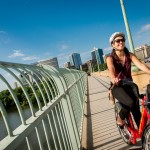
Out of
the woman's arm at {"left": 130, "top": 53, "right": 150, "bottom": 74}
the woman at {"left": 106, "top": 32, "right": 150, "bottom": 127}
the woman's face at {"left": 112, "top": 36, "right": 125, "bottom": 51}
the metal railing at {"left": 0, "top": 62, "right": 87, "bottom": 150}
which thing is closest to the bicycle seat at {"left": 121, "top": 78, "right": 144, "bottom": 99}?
the woman at {"left": 106, "top": 32, "right": 150, "bottom": 127}

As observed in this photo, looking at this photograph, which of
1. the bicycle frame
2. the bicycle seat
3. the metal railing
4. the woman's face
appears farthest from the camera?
the woman's face

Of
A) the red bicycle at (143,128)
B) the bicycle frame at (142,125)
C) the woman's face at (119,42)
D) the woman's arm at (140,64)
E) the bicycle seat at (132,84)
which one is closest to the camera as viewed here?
the red bicycle at (143,128)

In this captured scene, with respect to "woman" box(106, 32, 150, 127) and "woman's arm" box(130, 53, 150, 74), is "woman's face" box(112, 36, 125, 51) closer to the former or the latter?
"woman" box(106, 32, 150, 127)

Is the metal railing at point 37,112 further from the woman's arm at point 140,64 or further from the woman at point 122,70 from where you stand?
the woman's arm at point 140,64

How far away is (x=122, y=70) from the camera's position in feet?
14.6

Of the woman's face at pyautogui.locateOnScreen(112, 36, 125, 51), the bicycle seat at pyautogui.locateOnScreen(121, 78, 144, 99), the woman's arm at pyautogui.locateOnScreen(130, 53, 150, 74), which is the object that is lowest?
the bicycle seat at pyautogui.locateOnScreen(121, 78, 144, 99)

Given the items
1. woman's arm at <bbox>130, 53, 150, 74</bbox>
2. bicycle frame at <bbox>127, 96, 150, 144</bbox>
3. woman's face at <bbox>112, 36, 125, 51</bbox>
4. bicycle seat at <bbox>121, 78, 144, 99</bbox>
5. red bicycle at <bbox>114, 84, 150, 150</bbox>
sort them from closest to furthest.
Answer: red bicycle at <bbox>114, 84, 150, 150</bbox> → bicycle frame at <bbox>127, 96, 150, 144</bbox> → bicycle seat at <bbox>121, 78, 144, 99</bbox> → woman's arm at <bbox>130, 53, 150, 74</bbox> → woman's face at <bbox>112, 36, 125, 51</bbox>

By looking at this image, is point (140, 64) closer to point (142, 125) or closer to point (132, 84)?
point (132, 84)

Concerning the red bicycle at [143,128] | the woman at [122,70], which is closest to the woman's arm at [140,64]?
the woman at [122,70]

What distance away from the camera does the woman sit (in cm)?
421

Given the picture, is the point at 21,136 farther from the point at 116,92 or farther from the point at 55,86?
the point at 55,86

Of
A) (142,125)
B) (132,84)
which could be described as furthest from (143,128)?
(132,84)

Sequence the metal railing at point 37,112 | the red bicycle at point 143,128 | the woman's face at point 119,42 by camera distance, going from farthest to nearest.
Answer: the woman's face at point 119,42 < the red bicycle at point 143,128 < the metal railing at point 37,112

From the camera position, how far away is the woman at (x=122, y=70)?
4211 mm
